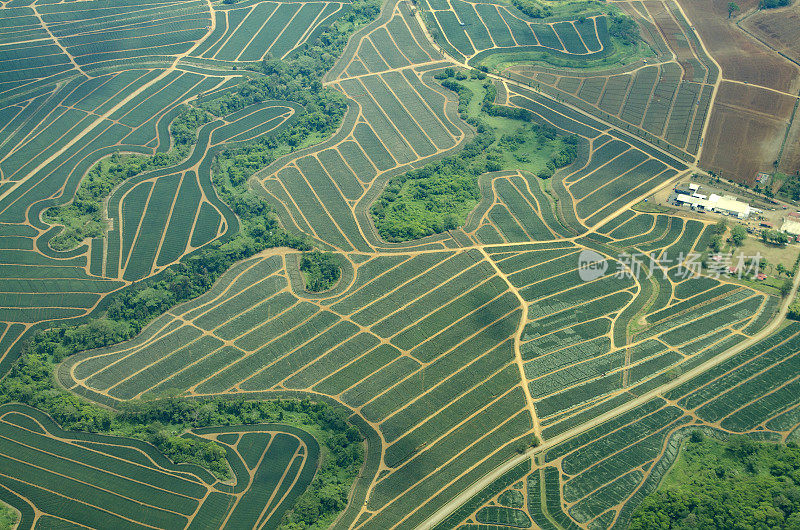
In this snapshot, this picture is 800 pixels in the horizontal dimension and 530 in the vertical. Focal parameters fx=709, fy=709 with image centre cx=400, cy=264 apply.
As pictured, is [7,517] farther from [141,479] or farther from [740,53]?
[740,53]

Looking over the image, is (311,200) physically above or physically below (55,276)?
above

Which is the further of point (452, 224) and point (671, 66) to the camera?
point (671, 66)

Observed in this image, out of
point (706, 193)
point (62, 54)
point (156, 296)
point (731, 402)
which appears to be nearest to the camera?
point (731, 402)

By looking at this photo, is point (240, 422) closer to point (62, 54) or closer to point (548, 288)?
point (548, 288)

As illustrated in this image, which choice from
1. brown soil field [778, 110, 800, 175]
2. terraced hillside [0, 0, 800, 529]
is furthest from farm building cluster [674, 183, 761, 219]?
brown soil field [778, 110, 800, 175]

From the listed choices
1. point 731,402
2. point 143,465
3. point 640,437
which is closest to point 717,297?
point 731,402

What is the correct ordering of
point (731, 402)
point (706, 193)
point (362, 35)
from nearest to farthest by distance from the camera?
point (731, 402) → point (706, 193) → point (362, 35)

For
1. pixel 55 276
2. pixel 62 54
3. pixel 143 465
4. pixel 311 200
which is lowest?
pixel 143 465

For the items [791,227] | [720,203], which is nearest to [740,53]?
[720,203]
